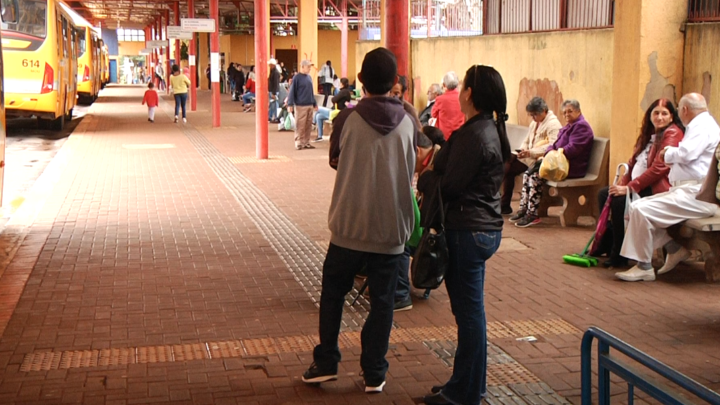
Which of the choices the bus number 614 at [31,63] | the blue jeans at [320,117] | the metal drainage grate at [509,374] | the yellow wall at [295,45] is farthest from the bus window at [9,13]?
the yellow wall at [295,45]

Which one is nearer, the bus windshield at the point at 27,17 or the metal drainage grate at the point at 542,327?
the metal drainage grate at the point at 542,327

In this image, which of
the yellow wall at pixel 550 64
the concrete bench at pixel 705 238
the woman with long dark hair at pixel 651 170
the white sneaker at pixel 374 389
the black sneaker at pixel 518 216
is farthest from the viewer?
the yellow wall at pixel 550 64

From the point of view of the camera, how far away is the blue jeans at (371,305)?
488 centimetres

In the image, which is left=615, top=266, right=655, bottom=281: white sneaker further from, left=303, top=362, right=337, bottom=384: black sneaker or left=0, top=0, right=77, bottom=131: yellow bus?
left=0, top=0, right=77, bottom=131: yellow bus

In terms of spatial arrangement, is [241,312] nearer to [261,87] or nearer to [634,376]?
[634,376]

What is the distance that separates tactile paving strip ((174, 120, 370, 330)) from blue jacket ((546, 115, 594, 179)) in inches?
119

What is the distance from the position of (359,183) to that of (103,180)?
1012 cm

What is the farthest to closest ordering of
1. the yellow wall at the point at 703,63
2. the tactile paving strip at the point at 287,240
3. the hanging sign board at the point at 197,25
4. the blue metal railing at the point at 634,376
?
1. the hanging sign board at the point at 197,25
2. the yellow wall at the point at 703,63
3. the tactile paving strip at the point at 287,240
4. the blue metal railing at the point at 634,376

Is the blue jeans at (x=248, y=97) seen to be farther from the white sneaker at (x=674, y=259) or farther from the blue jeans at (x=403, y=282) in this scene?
the blue jeans at (x=403, y=282)

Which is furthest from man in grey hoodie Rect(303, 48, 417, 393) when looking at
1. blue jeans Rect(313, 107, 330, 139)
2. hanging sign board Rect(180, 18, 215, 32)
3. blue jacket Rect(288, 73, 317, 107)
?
hanging sign board Rect(180, 18, 215, 32)

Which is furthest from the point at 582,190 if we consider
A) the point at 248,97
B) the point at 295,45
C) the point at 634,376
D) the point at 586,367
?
the point at 295,45

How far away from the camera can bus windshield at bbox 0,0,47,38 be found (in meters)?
20.4

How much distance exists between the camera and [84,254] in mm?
8617

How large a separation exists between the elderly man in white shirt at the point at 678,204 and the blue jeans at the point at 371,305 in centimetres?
337
